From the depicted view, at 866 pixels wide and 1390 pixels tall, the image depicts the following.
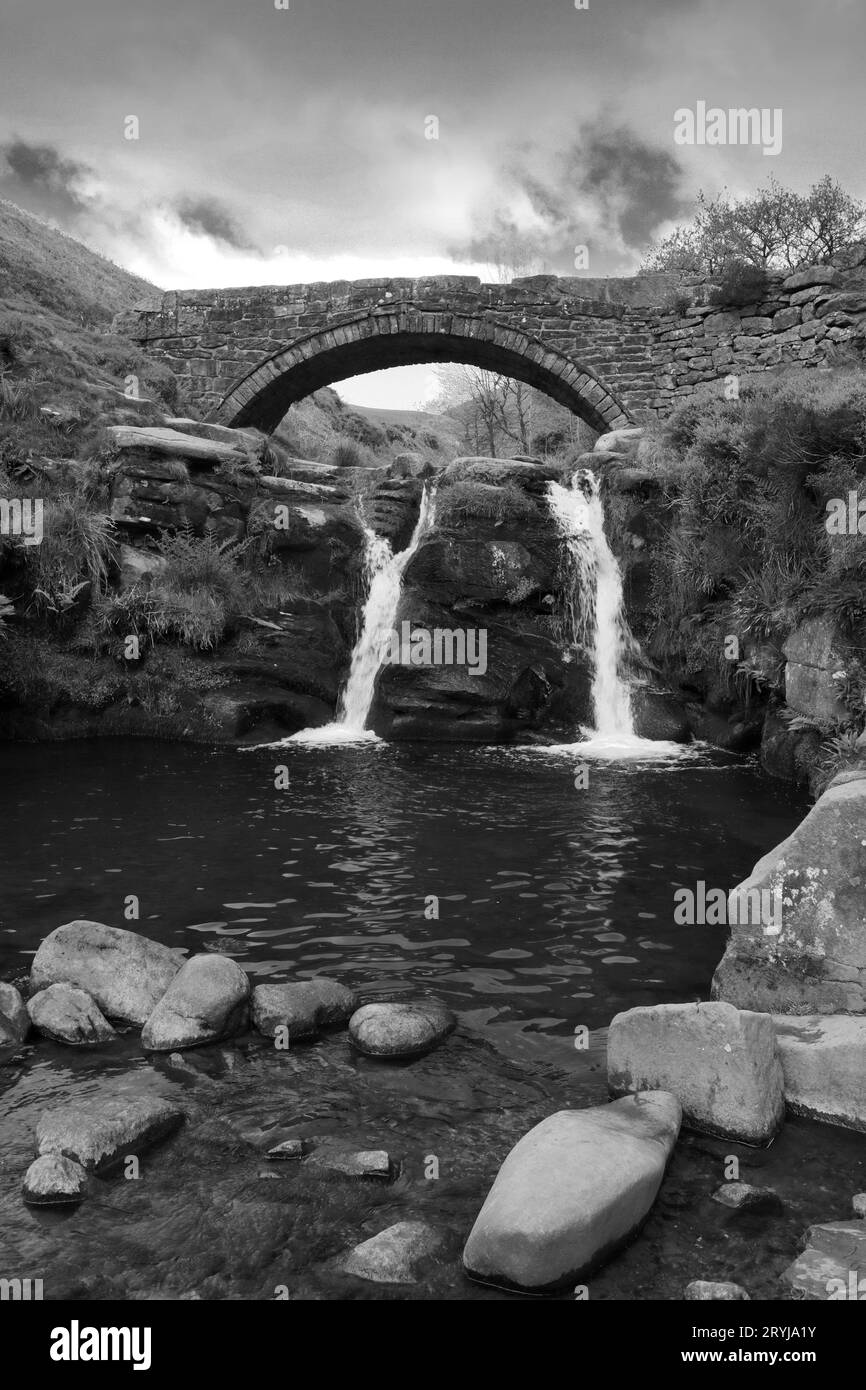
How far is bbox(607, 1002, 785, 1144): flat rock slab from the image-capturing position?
4.19 metres

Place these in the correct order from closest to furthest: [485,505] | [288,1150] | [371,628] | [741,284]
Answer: [288,1150] < [485,505] < [371,628] < [741,284]

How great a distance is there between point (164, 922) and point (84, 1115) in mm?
2644

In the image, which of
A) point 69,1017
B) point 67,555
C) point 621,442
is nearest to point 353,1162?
point 69,1017

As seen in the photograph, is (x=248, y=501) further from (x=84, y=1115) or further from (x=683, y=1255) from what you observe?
(x=683, y=1255)

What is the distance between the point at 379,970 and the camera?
19.7 ft

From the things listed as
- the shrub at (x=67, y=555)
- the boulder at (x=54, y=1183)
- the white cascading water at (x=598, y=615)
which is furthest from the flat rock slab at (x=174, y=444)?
the boulder at (x=54, y=1183)

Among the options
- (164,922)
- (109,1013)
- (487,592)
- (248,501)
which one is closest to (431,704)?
(487,592)

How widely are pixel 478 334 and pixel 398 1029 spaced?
22461 millimetres

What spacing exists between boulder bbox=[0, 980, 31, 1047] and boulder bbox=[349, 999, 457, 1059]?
1.88 meters

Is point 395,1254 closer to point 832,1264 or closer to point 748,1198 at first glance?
point 748,1198

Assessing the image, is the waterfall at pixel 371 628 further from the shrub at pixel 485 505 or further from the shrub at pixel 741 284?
the shrub at pixel 741 284

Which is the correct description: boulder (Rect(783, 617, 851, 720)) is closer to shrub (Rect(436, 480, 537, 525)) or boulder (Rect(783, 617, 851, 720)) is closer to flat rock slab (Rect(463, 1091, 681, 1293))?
shrub (Rect(436, 480, 537, 525))

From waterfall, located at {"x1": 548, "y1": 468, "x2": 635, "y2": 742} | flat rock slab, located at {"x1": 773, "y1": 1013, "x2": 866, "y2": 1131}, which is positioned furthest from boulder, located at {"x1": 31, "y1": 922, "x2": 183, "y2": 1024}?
waterfall, located at {"x1": 548, "y1": 468, "x2": 635, "y2": 742}

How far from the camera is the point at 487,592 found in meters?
15.0
